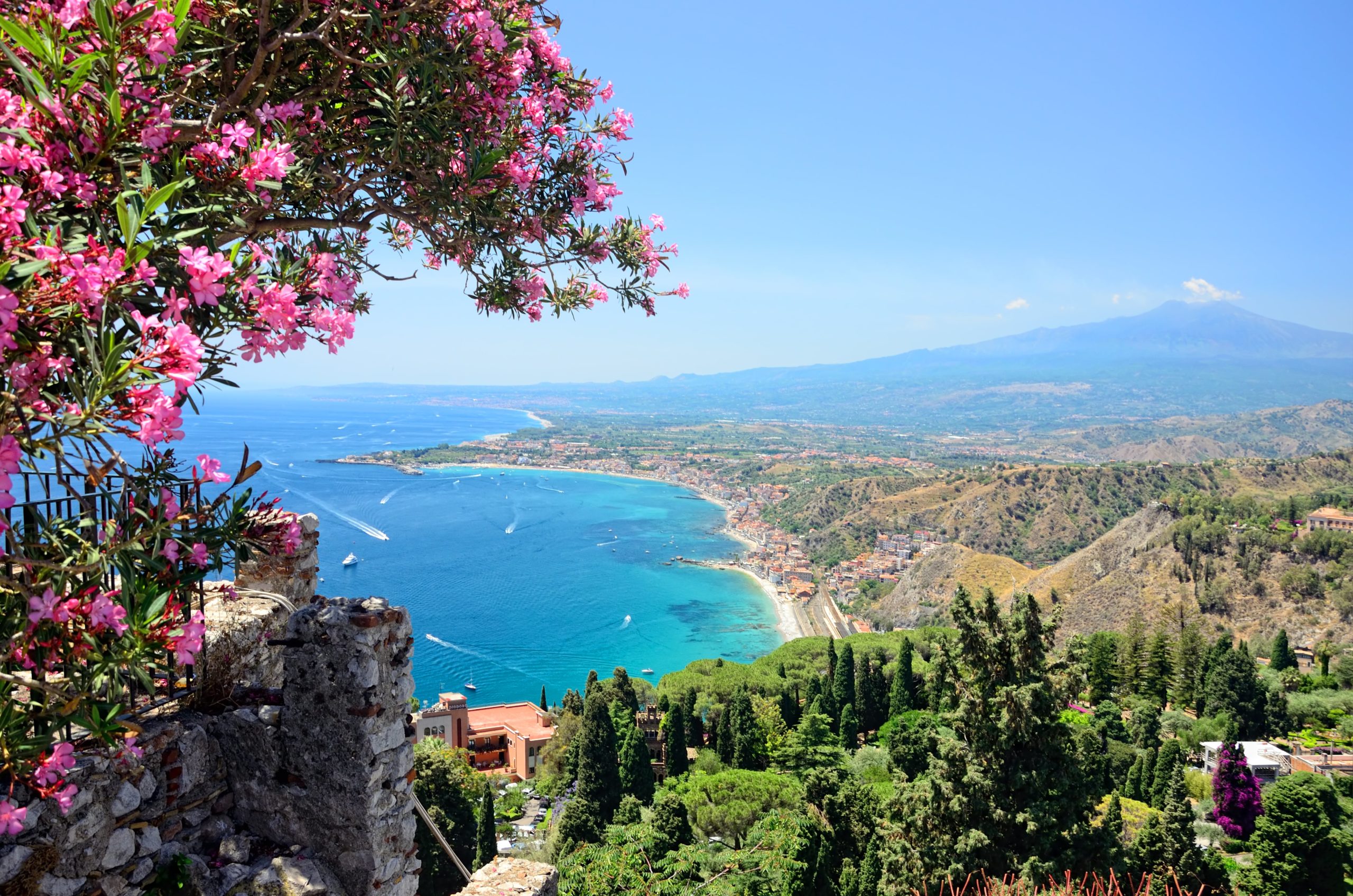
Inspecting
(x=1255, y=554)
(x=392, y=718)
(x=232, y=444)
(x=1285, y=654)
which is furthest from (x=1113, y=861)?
(x=232, y=444)

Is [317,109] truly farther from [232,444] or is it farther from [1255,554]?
[232,444]

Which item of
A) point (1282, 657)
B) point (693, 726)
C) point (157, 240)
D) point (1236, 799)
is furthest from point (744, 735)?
point (1282, 657)

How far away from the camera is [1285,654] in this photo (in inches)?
1227

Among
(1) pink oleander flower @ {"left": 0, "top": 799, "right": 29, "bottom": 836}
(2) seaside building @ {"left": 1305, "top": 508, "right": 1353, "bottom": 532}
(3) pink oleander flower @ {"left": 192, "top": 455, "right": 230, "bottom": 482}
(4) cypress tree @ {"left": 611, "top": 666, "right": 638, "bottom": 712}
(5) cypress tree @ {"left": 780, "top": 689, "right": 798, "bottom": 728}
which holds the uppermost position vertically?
(3) pink oleander flower @ {"left": 192, "top": 455, "right": 230, "bottom": 482}

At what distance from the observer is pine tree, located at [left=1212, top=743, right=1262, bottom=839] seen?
17922 millimetres

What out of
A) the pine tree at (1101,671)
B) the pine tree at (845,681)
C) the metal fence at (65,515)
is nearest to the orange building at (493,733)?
the pine tree at (845,681)

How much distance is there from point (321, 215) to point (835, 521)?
8334cm

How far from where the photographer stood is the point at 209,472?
1.95 m

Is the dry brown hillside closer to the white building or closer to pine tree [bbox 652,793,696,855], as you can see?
the white building

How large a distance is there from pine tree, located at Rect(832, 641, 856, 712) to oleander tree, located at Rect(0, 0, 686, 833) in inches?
1021

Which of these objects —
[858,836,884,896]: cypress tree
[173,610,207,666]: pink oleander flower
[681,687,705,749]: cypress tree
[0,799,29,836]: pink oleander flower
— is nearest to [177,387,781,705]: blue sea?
[681,687,705,749]: cypress tree

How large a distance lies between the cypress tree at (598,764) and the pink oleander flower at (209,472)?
17.6 m

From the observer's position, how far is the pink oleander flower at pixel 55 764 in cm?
182

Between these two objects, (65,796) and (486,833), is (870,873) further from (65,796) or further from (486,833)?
(65,796)
